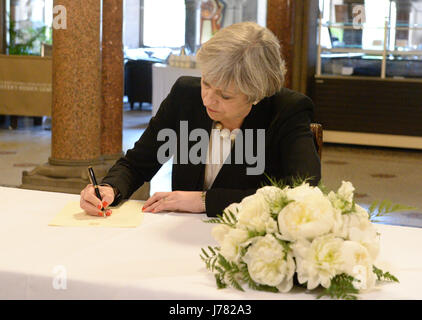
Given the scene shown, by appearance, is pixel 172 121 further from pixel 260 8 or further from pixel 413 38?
pixel 260 8

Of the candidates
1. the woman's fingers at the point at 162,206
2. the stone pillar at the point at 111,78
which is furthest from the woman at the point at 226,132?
the stone pillar at the point at 111,78

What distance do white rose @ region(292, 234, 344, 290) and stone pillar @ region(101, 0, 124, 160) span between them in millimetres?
5272

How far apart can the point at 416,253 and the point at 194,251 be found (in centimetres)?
61

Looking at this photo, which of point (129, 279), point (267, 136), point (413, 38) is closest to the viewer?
point (129, 279)

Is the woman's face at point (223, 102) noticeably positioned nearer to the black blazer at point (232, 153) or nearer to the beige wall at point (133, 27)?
the black blazer at point (232, 153)

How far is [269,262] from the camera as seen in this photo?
62.2 inches

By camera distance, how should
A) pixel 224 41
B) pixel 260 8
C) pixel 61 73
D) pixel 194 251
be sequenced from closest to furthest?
pixel 194 251 < pixel 224 41 < pixel 61 73 < pixel 260 8

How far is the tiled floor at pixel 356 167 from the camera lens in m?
6.79

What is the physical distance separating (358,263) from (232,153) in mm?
1189

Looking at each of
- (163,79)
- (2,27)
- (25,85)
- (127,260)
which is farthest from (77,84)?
(2,27)

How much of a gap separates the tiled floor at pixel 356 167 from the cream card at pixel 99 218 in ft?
11.7

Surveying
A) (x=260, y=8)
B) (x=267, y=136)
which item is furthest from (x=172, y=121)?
(x=260, y=8)

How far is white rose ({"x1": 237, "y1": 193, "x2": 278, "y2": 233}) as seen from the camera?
5.23ft
